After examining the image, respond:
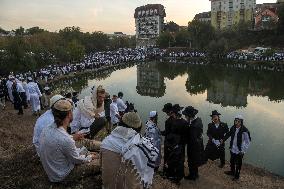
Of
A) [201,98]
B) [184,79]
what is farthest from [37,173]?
[184,79]

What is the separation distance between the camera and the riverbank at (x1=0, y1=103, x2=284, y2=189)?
15.6 feet

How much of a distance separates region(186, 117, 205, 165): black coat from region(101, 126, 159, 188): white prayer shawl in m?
3.43

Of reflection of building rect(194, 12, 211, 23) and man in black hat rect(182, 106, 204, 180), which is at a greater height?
reflection of building rect(194, 12, 211, 23)

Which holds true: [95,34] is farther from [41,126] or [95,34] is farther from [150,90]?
[41,126]

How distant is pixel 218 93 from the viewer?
29172mm

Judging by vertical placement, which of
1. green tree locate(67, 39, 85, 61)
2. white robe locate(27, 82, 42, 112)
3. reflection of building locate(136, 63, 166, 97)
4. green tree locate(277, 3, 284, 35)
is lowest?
reflection of building locate(136, 63, 166, 97)

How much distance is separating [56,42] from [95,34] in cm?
2544

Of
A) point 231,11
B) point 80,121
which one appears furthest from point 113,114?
point 231,11

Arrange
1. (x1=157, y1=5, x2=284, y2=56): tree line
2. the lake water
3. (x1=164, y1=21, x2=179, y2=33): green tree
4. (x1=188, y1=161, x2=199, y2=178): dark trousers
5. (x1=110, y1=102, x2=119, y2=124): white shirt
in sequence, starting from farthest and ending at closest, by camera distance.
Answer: (x1=164, y1=21, x2=179, y2=33): green tree, (x1=157, y1=5, x2=284, y2=56): tree line, the lake water, (x1=110, y1=102, x2=119, y2=124): white shirt, (x1=188, y1=161, x2=199, y2=178): dark trousers

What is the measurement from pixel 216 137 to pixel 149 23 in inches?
3877

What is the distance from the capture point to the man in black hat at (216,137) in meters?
9.21

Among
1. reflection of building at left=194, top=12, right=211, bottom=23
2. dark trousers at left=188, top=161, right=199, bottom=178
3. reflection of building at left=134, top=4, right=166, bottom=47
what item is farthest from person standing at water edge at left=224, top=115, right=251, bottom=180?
reflection of building at left=194, top=12, right=211, bottom=23

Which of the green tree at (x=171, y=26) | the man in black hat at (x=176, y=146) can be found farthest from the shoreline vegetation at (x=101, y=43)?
the man in black hat at (x=176, y=146)

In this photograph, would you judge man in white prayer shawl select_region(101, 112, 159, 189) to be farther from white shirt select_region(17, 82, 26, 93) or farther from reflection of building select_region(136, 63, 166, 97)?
reflection of building select_region(136, 63, 166, 97)
